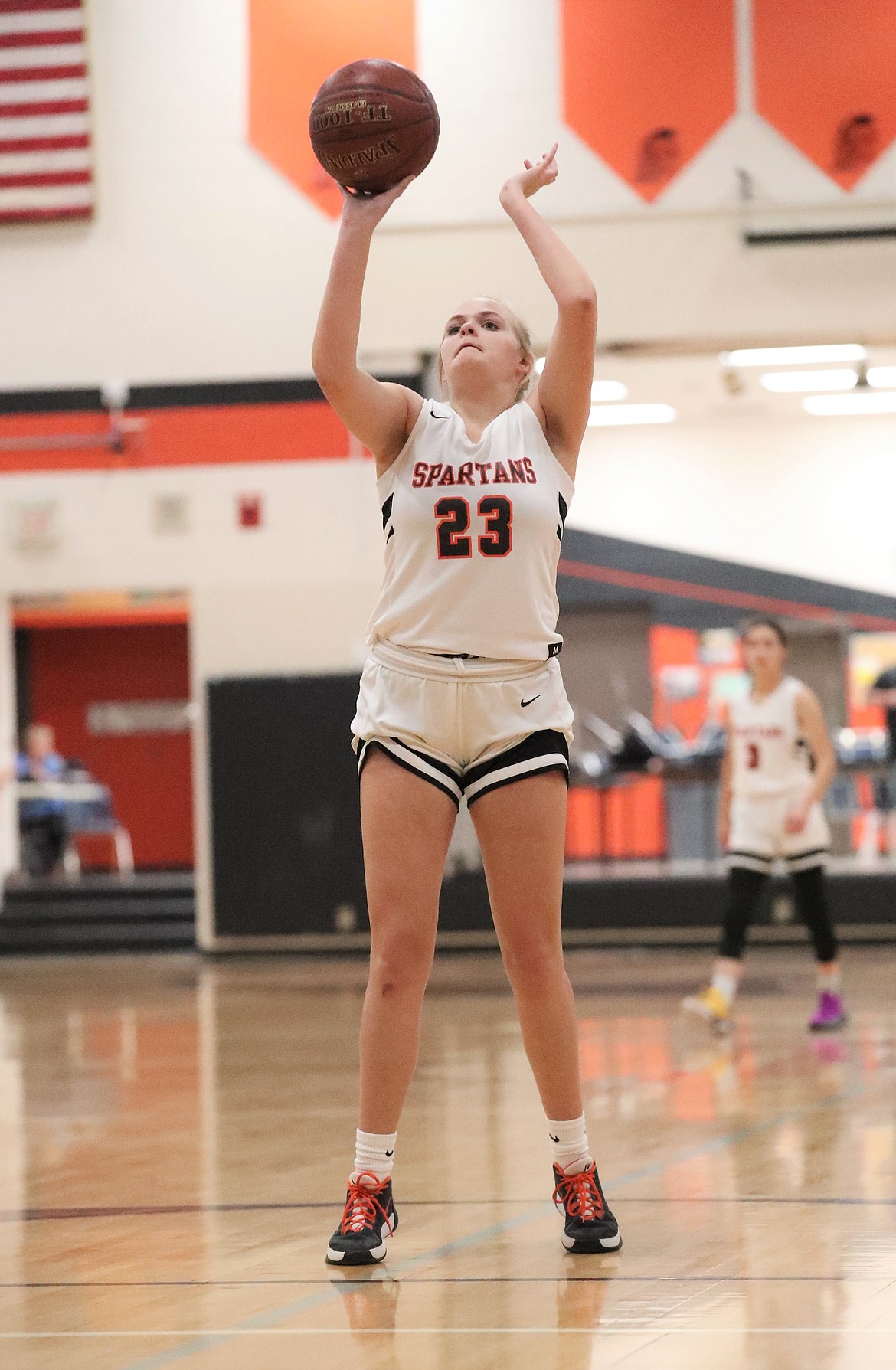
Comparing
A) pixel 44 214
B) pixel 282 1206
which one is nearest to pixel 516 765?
pixel 282 1206

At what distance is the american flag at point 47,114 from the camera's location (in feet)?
34.2

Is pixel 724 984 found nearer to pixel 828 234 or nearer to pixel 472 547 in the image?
pixel 472 547

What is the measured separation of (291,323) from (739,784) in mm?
4805

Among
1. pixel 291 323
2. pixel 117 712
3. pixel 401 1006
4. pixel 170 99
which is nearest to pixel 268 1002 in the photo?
pixel 291 323

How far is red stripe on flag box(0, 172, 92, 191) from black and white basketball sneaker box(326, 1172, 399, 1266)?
339 inches

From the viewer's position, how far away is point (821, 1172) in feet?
12.6

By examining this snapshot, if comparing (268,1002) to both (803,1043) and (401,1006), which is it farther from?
Result: (401,1006)

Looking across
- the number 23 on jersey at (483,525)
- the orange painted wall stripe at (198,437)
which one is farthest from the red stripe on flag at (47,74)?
the number 23 on jersey at (483,525)

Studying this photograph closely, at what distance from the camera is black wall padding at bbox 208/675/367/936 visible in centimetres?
994

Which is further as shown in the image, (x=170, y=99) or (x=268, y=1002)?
(x=170, y=99)

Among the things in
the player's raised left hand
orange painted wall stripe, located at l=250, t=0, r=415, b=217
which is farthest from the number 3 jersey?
orange painted wall stripe, located at l=250, t=0, r=415, b=217

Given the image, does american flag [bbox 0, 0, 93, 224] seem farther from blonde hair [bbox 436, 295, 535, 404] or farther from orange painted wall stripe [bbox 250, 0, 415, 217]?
blonde hair [bbox 436, 295, 535, 404]

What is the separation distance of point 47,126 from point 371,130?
26.6ft

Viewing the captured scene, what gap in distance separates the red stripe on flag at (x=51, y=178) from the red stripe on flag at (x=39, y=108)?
1.26 ft
